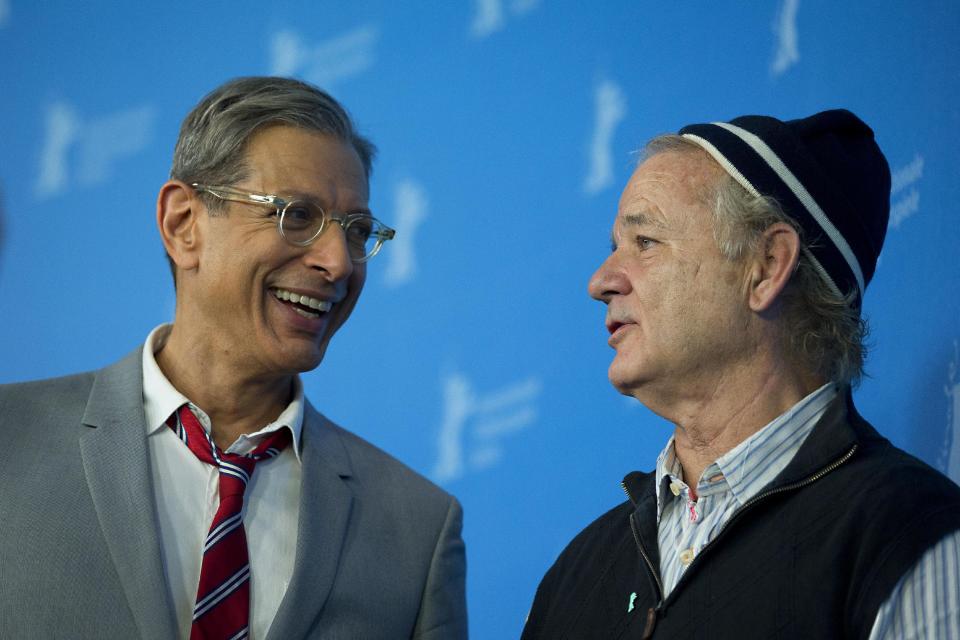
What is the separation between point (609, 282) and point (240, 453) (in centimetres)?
70

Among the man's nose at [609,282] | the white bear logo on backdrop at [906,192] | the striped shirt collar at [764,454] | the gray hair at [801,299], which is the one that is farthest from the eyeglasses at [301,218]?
the white bear logo on backdrop at [906,192]

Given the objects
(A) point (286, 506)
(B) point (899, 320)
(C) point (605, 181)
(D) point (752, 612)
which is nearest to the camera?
(D) point (752, 612)

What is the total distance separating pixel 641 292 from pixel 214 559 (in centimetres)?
81

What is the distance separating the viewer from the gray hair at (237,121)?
2.02 meters

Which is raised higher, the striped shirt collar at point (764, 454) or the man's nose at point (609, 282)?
the man's nose at point (609, 282)

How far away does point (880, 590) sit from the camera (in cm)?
144

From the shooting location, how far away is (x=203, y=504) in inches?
74.4

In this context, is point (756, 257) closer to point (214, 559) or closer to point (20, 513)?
point (214, 559)

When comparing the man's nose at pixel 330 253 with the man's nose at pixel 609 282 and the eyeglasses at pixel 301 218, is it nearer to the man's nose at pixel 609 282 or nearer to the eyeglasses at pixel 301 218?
the eyeglasses at pixel 301 218

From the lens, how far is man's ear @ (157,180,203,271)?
2.04m

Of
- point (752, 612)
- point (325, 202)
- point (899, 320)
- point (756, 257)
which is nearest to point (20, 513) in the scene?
point (325, 202)

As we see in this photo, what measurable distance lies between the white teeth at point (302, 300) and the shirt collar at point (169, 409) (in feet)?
0.62

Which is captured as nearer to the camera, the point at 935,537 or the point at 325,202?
the point at 935,537

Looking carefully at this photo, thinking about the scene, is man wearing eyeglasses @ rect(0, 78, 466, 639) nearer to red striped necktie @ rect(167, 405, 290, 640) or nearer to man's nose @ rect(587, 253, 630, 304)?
red striped necktie @ rect(167, 405, 290, 640)
